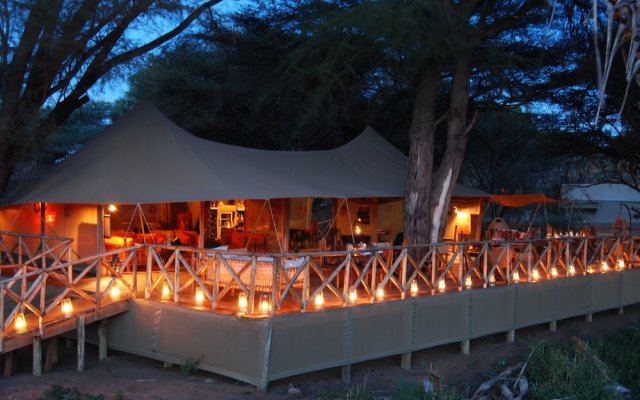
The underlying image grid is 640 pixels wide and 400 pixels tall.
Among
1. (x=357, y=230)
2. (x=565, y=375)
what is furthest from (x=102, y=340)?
(x=357, y=230)

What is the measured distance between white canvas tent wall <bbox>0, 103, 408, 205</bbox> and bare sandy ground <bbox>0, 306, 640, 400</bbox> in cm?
216

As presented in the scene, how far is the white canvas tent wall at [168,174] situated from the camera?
8.51 meters

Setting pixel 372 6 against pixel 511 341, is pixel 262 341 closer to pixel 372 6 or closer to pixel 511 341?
pixel 511 341

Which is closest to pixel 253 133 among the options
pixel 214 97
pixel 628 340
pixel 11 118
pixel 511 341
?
pixel 214 97

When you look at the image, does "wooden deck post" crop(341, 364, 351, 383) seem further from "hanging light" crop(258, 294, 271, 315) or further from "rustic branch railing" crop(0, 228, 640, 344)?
"hanging light" crop(258, 294, 271, 315)

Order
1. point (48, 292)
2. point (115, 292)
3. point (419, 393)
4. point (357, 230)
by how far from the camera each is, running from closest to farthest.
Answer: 1. point (419, 393)
2. point (115, 292)
3. point (48, 292)
4. point (357, 230)

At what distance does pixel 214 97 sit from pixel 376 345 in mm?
9628

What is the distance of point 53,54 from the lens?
30.8 feet

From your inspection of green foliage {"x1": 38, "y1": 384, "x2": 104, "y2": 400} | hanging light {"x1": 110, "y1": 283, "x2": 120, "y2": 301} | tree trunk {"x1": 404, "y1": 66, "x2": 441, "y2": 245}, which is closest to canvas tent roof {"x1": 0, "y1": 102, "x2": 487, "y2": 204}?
tree trunk {"x1": 404, "y1": 66, "x2": 441, "y2": 245}

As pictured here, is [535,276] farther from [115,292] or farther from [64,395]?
[64,395]

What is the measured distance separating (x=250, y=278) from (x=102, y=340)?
2.00 metres

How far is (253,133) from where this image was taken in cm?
1636

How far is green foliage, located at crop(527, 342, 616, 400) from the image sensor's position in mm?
6379

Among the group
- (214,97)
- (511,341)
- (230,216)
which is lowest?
(511,341)
